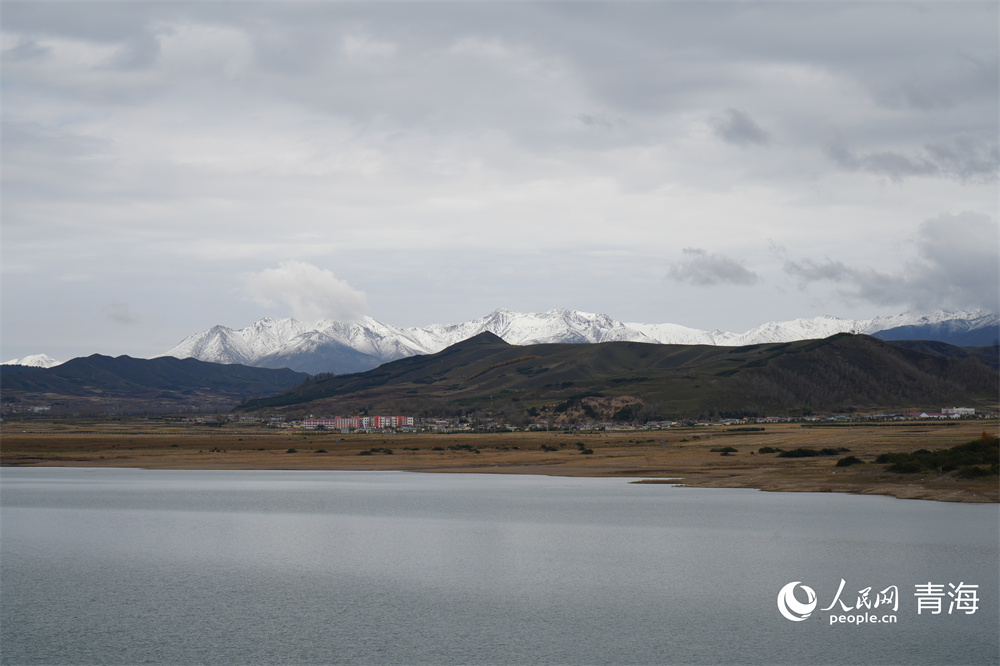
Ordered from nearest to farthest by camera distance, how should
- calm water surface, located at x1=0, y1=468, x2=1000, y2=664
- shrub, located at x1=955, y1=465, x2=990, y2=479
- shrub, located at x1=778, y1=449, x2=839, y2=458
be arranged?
calm water surface, located at x1=0, y1=468, x2=1000, y2=664 → shrub, located at x1=955, y1=465, x2=990, y2=479 → shrub, located at x1=778, y1=449, x2=839, y2=458

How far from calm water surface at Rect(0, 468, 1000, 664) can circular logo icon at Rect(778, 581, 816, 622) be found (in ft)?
1.12

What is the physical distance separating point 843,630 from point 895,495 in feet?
130

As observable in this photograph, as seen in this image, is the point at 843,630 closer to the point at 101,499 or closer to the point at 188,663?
the point at 188,663

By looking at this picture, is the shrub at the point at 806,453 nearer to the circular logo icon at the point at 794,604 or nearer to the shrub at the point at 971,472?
the shrub at the point at 971,472

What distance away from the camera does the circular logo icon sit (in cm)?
3161

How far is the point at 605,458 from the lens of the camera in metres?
116

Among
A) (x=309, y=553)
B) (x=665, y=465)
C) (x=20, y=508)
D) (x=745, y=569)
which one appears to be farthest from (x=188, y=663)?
(x=665, y=465)

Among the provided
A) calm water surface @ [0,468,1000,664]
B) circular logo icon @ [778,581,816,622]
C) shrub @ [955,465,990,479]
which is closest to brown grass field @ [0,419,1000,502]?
shrub @ [955,465,990,479]

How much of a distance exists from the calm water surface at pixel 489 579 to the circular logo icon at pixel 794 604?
→ 0.34m

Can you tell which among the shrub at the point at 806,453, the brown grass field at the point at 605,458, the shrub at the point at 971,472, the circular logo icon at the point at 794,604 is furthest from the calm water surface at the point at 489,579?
the shrub at the point at 806,453

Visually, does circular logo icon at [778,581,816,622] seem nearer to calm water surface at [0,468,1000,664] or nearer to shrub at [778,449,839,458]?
calm water surface at [0,468,1000,664]

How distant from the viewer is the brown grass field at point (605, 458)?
240 ft

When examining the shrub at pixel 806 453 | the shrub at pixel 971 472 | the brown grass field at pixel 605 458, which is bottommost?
the brown grass field at pixel 605 458

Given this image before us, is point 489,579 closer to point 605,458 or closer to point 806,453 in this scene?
point 806,453
